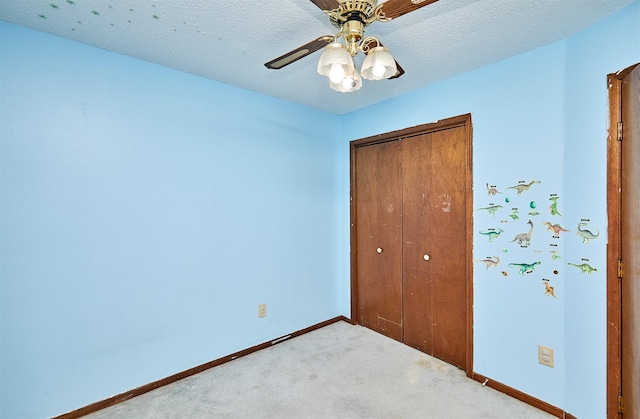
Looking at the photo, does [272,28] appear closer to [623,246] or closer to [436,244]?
[436,244]

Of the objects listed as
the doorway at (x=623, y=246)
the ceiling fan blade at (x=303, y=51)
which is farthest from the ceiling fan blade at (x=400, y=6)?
the doorway at (x=623, y=246)

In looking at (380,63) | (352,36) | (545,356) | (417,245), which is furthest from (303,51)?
(545,356)

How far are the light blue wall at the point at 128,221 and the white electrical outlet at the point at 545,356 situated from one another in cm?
192

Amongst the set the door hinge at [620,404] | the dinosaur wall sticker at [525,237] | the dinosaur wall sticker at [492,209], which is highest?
the dinosaur wall sticker at [492,209]

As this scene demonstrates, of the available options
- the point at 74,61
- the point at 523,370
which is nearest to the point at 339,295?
the point at 523,370

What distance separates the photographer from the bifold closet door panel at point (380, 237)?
2799mm

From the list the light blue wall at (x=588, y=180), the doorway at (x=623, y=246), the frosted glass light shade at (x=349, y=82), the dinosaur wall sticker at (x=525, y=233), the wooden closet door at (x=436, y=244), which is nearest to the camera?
the frosted glass light shade at (x=349, y=82)

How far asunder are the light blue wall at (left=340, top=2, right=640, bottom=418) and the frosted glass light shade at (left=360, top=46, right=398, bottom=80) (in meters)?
1.24

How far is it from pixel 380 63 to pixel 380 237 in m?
1.99

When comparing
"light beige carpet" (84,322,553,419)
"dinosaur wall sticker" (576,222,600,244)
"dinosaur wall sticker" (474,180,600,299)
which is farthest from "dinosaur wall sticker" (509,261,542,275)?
"light beige carpet" (84,322,553,419)

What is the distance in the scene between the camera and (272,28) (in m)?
1.63

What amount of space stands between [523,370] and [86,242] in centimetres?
294

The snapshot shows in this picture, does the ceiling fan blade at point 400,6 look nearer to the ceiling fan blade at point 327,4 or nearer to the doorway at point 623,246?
the ceiling fan blade at point 327,4

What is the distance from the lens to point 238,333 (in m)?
2.48
